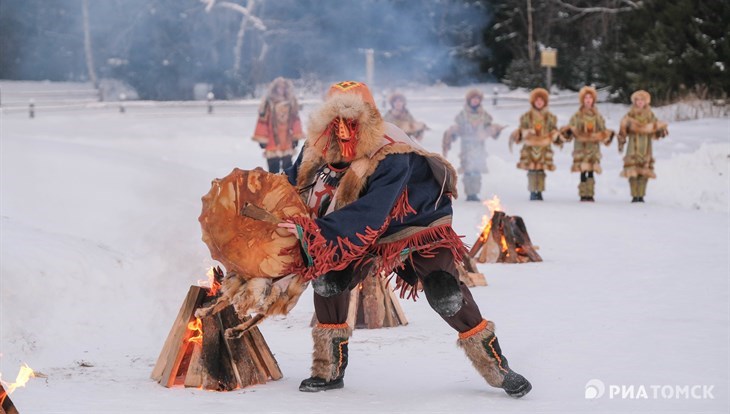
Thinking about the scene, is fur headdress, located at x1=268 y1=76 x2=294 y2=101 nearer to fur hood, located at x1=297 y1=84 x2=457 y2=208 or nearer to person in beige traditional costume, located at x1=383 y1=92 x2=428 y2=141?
person in beige traditional costume, located at x1=383 y1=92 x2=428 y2=141

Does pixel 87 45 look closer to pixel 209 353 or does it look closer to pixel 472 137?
pixel 472 137

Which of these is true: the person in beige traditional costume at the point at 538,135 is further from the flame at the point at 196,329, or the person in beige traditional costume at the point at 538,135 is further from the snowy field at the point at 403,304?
the flame at the point at 196,329

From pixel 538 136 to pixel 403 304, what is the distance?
8.01 m

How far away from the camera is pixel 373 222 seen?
5609 millimetres

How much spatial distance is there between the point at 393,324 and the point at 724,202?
29.5 ft

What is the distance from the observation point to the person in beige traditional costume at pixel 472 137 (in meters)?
16.6

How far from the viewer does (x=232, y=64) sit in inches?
1470

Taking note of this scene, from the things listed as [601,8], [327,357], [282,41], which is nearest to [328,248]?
[327,357]

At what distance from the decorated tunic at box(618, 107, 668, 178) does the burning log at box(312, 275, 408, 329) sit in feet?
29.0

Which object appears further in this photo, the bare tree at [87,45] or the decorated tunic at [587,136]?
the bare tree at [87,45]

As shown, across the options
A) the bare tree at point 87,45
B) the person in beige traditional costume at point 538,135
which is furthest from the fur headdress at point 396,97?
the bare tree at point 87,45

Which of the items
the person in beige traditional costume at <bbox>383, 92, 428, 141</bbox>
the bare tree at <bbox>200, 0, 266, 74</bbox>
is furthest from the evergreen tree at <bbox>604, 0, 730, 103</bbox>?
the bare tree at <bbox>200, 0, 266, 74</bbox>

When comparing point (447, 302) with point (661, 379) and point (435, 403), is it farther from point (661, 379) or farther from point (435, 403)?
point (661, 379)

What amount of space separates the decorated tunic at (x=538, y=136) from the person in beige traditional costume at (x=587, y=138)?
8.9 inches
